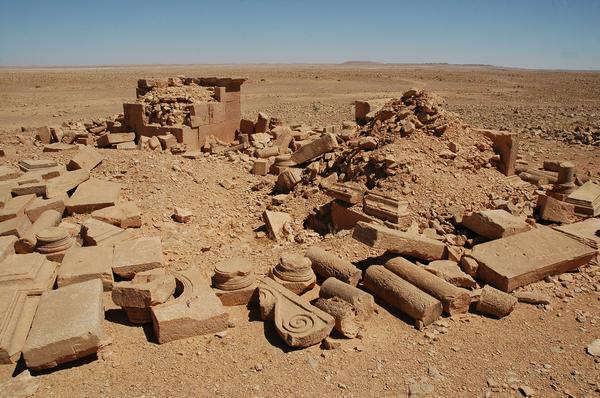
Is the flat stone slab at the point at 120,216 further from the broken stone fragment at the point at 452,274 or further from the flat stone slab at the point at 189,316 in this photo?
the broken stone fragment at the point at 452,274

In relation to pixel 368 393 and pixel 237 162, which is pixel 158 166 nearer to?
pixel 237 162

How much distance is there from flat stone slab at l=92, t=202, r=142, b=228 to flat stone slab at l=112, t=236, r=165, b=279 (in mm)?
1065

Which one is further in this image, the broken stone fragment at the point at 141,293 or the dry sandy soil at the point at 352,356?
the broken stone fragment at the point at 141,293

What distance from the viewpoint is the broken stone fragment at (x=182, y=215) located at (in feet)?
25.6

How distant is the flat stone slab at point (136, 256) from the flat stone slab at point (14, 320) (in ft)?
3.29

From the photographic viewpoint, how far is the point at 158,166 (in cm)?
966

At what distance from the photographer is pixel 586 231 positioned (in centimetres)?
662

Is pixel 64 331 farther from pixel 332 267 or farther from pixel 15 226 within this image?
pixel 15 226

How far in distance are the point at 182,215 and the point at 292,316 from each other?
153 inches

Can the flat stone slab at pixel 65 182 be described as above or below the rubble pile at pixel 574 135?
below

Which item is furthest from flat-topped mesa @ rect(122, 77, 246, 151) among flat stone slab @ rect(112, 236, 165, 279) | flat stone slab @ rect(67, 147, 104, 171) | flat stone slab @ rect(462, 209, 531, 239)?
flat stone slab @ rect(462, 209, 531, 239)

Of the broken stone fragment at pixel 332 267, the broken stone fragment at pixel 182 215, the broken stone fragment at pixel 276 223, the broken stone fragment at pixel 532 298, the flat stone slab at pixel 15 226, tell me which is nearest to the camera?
the broken stone fragment at pixel 532 298

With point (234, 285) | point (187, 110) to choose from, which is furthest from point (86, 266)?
point (187, 110)

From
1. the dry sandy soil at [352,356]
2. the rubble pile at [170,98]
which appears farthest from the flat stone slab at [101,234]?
the rubble pile at [170,98]
